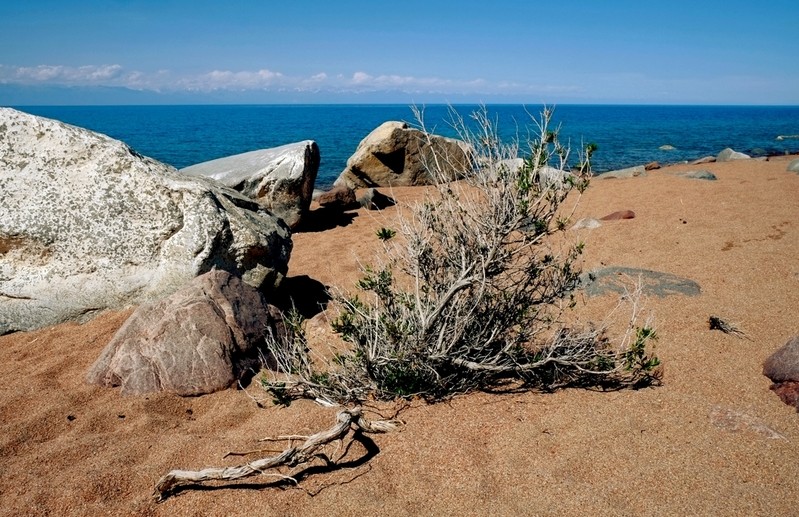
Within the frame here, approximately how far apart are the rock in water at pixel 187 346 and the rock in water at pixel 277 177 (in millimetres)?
5548

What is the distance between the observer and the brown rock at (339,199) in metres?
12.5

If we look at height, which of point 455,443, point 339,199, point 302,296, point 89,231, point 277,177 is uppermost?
point 277,177

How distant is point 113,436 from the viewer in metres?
3.81

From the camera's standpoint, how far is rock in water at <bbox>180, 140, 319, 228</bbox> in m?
10.5

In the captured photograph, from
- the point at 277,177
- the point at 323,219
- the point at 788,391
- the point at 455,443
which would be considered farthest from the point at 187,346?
the point at 323,219

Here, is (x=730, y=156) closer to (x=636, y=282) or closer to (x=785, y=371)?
(x=636, y=282)

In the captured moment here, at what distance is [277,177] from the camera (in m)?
10.5

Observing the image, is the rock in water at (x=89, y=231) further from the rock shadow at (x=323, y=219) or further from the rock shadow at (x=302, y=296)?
the rock shadow at (x=323, y=219)

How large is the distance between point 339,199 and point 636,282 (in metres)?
7.55

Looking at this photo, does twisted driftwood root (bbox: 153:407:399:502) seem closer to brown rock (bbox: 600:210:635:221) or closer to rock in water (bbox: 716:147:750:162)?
brown rock (bbox: 600:210:635:221)

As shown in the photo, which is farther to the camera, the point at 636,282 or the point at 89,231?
the point at 636,282

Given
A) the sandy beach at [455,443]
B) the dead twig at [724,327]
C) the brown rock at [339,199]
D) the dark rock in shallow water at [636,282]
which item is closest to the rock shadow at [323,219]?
the brown rock at [339,199]

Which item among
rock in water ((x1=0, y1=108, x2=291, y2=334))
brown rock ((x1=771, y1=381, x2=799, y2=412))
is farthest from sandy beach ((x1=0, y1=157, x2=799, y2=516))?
rock in water ((x1=0, y1=108, x2=291, y2=334))

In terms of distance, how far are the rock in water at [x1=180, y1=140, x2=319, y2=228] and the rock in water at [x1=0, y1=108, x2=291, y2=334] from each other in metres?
4.34
